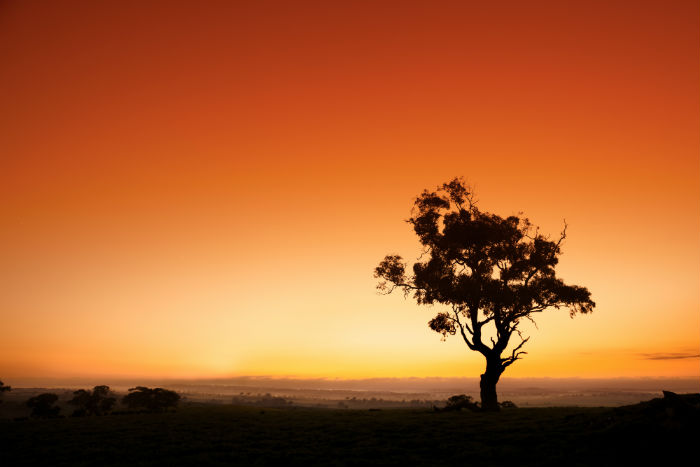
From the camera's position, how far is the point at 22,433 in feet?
120

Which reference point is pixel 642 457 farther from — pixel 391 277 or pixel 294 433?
pixel 391 277

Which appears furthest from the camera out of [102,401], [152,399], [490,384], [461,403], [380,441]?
[102,401]

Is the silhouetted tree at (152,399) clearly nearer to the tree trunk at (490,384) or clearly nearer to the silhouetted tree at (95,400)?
the silhouetted tree at (95,400)

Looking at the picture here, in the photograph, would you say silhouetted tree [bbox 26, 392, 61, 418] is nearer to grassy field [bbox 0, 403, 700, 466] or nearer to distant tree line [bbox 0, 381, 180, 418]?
distant tree line [bbox 0, 381, 180, 418]

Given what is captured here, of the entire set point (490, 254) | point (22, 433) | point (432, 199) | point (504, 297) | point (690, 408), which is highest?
point (432, 199)

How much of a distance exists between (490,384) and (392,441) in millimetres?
21335

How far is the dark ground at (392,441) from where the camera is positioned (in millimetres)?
21547

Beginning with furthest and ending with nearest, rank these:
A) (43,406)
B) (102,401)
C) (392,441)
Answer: (102,401), (43,406), (392,441)

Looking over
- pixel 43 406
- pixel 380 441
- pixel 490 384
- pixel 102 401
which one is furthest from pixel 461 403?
pixel 102 401

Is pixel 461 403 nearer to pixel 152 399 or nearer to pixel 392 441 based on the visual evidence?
pixel 392 441

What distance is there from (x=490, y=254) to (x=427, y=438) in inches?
1019

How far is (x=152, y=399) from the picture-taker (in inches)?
2200

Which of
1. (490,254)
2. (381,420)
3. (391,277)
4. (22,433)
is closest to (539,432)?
(381,420)

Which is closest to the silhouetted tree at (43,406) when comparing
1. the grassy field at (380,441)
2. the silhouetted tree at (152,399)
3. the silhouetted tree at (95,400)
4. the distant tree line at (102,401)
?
the distant tree line at (102,401)
